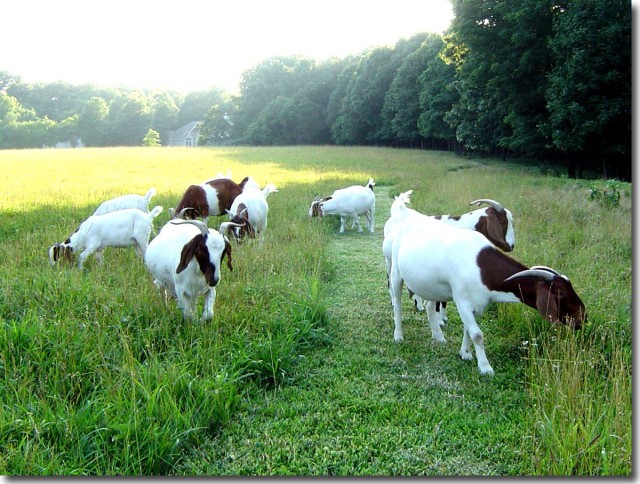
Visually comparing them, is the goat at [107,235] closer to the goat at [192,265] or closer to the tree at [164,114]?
the goat at [192,265]

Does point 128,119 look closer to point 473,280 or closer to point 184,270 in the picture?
point 184,270

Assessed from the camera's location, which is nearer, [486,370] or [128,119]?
[486,370]

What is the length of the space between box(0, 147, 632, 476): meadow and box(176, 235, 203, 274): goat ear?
484 millimetres

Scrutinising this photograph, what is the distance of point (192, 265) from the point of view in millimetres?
5195

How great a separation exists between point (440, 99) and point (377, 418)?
42909 millimetres

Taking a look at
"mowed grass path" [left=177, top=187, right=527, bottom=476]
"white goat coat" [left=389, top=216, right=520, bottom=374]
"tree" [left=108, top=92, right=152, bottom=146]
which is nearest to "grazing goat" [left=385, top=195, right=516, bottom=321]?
→ "white goat coat" [left=389, top=216, right=520, bottom=374]

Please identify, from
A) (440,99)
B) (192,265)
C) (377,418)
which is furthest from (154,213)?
(440,99)

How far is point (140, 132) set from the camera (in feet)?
284

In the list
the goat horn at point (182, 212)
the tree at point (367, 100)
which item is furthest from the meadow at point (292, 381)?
the tree at point (367, 100)

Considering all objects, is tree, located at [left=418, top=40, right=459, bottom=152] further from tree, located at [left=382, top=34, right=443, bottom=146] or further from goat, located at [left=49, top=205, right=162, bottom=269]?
goat, located at [left=49, top=205, right=162, bottom=269]

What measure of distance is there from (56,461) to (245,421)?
3.92 feet

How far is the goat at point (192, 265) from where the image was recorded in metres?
5.04

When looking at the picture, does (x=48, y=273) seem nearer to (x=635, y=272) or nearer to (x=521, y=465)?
(x=521, y=465)

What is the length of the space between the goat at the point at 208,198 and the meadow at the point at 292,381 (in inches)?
122
